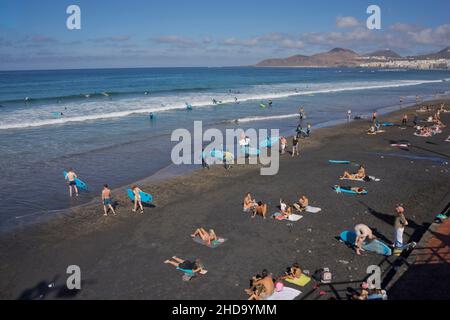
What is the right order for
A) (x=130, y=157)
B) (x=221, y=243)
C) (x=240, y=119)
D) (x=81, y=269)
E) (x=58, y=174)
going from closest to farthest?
1. (x=81, y=269)
2. (x=221, y=243)
3. (x=58, y=174)
4. (x=130, y=157)
5. (x=240, y=119)

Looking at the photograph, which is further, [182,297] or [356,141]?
[356,141]

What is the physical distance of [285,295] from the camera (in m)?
9.76

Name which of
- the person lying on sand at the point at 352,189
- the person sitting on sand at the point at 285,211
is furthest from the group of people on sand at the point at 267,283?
the person lying on sand at the point at 352,189

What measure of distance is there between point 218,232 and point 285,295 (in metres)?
4.51

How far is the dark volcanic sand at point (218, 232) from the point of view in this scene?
10.6 m

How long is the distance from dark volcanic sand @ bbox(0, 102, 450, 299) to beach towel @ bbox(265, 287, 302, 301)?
24 centimetres

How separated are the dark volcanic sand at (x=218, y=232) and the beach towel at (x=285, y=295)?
24cm

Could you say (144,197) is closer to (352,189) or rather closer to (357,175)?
(352,189)

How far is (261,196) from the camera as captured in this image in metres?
17.4

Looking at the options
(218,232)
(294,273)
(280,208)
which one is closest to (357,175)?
(280,208)

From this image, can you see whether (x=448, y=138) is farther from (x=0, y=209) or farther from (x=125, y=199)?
(x=0, y=209)

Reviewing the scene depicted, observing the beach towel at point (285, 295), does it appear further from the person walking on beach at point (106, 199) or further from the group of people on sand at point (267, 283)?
the person walking on beach at point (106, 199)

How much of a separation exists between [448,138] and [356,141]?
6517 millimetres
